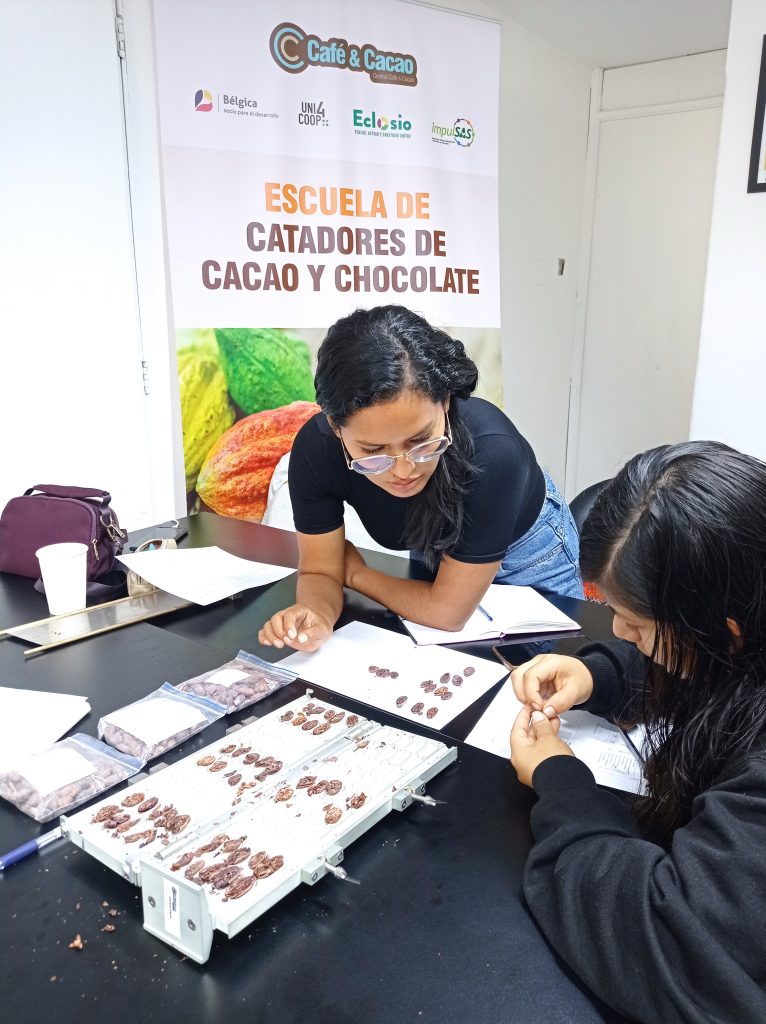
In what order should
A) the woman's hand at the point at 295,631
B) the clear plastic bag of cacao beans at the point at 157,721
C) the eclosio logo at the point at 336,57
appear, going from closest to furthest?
the clear plastic bag of cacao beans at the point at 157,721
the woman's hand at the point at 295,631
the eclosio logo at the point at 336,57

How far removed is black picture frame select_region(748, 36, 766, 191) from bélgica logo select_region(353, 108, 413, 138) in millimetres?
1286

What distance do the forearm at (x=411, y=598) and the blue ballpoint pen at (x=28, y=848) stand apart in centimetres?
77

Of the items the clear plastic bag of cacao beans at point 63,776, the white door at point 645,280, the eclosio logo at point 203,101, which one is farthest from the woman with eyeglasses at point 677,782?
the white door at point 645,280

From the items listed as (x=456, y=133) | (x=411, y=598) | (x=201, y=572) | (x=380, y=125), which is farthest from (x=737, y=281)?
(x=201, y=572)

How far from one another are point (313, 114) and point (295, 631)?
2.26 metres

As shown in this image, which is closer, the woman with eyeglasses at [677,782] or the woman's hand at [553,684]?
the woman with eyeglasses at [677,782]

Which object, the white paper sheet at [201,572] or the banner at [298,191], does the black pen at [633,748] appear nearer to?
the white paper sheet at [201,572]

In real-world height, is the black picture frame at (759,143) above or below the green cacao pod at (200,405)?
above

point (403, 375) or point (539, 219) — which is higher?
point (539, 219)

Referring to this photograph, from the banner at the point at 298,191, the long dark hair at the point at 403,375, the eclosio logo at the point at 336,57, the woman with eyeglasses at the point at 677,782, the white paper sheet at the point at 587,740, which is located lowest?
the white paper sheet at the point at 587,740

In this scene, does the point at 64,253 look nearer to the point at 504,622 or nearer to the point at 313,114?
the point at 313,114

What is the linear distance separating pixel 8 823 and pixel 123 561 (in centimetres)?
90

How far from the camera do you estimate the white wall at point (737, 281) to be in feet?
8.51

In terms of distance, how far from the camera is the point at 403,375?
1214 millimetres
